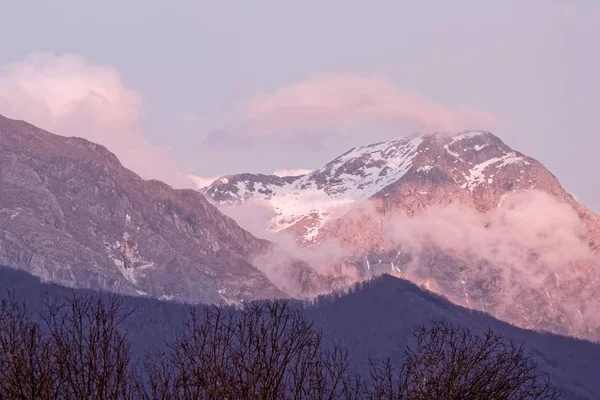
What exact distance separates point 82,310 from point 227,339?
666 cm

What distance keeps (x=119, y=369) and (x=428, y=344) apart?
46.6 feet

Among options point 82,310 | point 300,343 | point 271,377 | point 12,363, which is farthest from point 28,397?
point 300,343

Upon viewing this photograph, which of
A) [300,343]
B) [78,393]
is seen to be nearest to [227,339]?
[300,343]

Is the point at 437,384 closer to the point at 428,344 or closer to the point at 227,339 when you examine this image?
the point at 428,344

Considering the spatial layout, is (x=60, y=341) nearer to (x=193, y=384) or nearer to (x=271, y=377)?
(x=193, y=384)

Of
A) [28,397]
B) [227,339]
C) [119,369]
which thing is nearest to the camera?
[28,397]

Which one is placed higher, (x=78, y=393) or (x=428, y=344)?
(x=428, y=344)

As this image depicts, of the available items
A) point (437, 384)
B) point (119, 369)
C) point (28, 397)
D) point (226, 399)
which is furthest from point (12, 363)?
point (437, 384)

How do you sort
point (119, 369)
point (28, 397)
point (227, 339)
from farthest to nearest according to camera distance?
1. point (227, 339)
2. point (119, 369)
3. point (28, 397)

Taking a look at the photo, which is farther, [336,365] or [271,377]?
[336,365]

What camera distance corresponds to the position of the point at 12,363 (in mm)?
46844

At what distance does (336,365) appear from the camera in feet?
175

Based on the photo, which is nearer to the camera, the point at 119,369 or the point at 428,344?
the point at 119,369

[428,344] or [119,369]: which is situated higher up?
[428,344]
